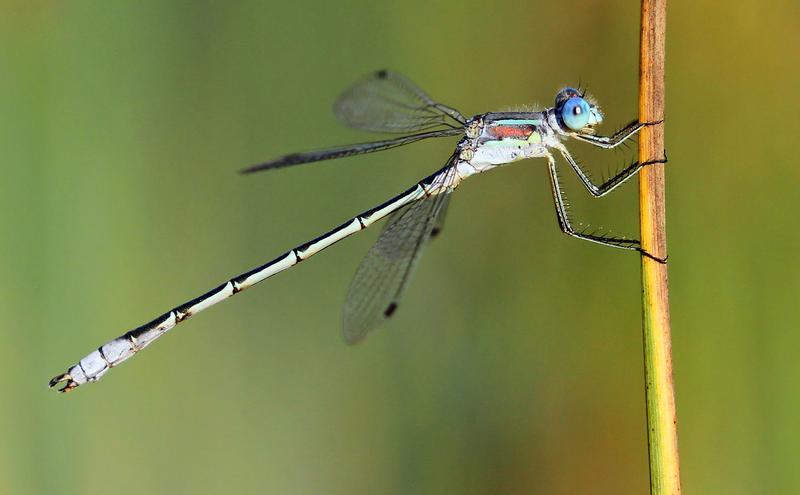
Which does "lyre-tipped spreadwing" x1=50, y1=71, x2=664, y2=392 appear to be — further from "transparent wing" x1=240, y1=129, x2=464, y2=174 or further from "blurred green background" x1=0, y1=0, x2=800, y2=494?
"blurred green background" x1=0, y1=0, x2=800, y2=494

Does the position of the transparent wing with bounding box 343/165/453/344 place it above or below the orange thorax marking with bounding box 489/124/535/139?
below

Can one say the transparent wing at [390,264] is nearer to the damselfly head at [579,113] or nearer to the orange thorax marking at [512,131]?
the orange thorax marking at [512,131]

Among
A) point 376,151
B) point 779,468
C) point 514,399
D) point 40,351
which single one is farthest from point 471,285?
Result: point 40,351

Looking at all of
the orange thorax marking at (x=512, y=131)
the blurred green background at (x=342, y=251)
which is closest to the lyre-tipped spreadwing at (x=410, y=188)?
the orange thorax marking at (x=512, y=131)

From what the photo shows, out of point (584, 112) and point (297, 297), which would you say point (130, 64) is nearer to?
point (297, 297)

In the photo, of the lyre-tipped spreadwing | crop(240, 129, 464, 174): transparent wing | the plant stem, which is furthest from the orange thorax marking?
the plant stem

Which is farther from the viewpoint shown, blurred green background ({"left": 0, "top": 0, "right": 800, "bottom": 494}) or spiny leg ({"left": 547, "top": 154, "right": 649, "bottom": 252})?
blurred green background ({"left": 0, "top": 0, "right": 800, "bottom": 494})
